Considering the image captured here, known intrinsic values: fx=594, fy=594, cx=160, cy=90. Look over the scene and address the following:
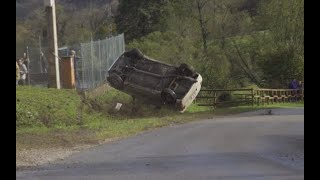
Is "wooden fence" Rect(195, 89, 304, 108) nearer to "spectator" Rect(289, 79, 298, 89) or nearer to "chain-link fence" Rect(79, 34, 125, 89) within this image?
"spectator" Rect(289, 79, 298, 89)

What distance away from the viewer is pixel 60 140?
60.5 feet

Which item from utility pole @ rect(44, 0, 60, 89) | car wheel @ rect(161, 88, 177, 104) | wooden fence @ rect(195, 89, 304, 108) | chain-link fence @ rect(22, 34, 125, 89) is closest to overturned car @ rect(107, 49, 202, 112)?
car wheel @ rect(161, 88, 177, 104)

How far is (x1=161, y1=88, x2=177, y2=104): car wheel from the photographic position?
95.6 feet

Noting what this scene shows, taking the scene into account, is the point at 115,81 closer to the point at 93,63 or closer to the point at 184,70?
the point at 93,63

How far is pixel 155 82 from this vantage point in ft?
97.1

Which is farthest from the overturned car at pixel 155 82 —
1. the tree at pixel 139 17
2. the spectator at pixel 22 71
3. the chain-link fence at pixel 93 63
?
the tree at pixel 139 17

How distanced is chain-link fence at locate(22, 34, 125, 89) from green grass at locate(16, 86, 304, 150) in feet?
3.82

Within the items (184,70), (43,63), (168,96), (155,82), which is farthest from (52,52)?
(43,63)

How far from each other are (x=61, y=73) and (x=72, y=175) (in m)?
19.0

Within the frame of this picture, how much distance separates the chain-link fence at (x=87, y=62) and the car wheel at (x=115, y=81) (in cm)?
112

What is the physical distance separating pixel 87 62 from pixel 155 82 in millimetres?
4371
